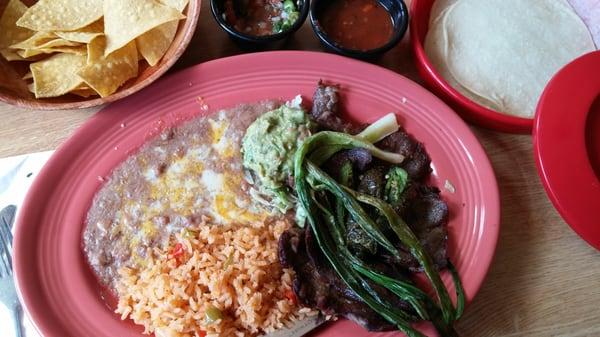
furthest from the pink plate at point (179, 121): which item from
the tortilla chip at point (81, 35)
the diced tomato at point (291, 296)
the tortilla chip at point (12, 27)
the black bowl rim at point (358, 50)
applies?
the tortilla chip at point (12, 27)

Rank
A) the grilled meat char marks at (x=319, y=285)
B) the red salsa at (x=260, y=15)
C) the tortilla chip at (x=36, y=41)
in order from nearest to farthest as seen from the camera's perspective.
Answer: the grilled meat char marks at (x=319, y=285)
the tortilla chip at (x=36, y=41)
the red salsa at (x=260, y=15)

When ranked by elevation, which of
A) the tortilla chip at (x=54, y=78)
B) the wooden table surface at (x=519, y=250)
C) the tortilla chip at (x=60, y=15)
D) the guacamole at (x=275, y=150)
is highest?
the tortilla chip at (x=60, y=15)

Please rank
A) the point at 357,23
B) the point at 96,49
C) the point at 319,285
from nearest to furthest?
the point at 319,285 → the point at 96,49 → the point at 357,23

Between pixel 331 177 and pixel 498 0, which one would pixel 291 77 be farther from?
pixel 498 0

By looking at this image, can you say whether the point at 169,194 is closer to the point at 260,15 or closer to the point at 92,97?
the point at 92,97

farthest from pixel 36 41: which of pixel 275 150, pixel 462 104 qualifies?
pixel 462 104

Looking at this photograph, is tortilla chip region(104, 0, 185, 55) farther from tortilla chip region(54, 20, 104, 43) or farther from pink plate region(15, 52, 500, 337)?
pink plate region(15, 52, 500, 337)

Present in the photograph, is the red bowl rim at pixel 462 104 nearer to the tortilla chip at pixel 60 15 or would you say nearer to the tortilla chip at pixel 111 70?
the tortilla chip at pixel 111 70
